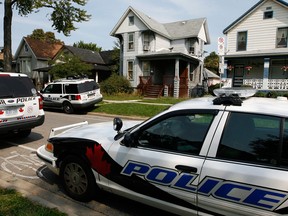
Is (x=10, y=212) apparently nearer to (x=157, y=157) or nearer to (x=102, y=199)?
(x=102, y=199)

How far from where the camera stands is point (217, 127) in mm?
2738

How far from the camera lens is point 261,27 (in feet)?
73.0

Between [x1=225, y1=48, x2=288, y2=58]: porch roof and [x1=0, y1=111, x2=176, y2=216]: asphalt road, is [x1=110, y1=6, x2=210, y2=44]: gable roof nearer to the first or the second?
[x1=225, y1=48, x2=288, y2=58]: porch roof

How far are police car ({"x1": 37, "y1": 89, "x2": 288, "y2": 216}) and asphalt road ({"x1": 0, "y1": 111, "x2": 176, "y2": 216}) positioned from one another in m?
0.32

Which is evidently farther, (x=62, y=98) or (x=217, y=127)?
(x=62, y=98)

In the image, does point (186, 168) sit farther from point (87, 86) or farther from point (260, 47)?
point (260, 47)

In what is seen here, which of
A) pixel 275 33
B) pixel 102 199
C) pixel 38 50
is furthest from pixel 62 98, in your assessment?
pixel 38 50

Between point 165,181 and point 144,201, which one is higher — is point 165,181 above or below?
above

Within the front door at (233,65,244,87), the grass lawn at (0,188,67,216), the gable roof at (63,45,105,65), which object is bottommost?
the grass lawn at (0,188,67,216)

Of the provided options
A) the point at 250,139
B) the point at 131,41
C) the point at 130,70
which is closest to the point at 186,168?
the point at 250,139

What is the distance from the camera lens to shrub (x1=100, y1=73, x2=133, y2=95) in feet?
79.5

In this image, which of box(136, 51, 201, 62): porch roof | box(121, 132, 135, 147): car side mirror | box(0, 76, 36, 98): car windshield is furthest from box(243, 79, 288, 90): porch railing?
box(121, 132, 135, 147): car side mirror

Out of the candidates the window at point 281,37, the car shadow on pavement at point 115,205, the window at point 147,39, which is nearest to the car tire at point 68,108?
the car shadow on pavement at point 115,205

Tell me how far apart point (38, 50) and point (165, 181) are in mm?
39764
